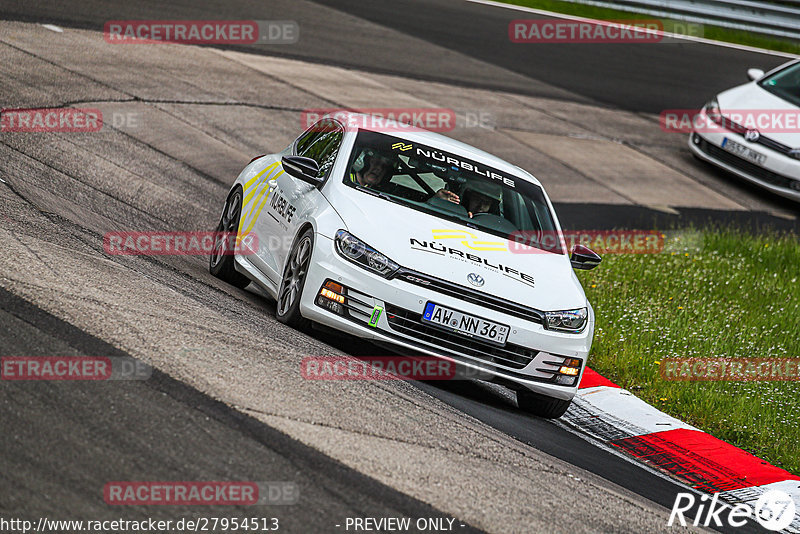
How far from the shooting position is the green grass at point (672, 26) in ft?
80.7

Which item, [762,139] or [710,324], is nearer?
[710,324]

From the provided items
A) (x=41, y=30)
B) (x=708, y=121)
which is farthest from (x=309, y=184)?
(x=708, y=121)

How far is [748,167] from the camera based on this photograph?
56.4 ft

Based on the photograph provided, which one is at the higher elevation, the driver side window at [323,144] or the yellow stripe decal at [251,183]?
the driver side window at [323,144]

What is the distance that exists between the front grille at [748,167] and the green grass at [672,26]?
276 inches

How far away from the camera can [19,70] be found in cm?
1285

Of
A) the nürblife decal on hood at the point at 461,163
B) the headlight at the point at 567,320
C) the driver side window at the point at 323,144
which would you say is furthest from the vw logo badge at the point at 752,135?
the headlight at the point at 567,320

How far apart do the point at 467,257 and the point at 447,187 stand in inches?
41.9

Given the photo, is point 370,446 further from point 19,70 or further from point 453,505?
point 19,70

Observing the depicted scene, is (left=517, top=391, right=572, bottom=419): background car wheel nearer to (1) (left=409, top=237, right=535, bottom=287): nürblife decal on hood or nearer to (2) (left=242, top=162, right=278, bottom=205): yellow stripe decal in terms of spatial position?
(1) (left=409, top=237, right=535, bottom=287): nürblife decal on hood

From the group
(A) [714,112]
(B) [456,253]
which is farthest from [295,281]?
(A) [714,112]

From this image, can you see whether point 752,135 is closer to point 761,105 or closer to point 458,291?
point 761,105

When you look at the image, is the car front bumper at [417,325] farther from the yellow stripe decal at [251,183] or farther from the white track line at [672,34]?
the white track line at [672,34]

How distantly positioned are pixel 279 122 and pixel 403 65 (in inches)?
203
